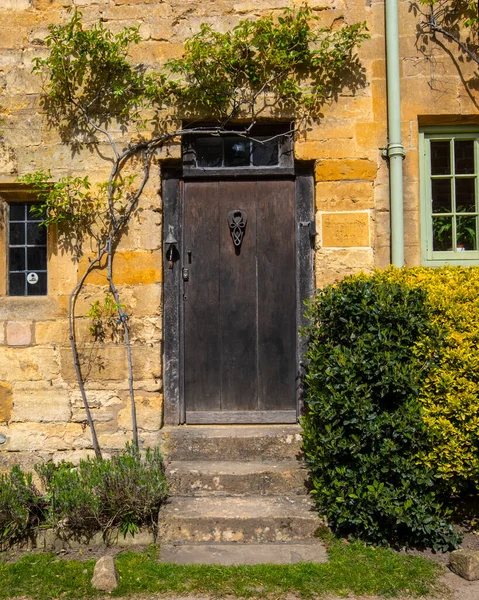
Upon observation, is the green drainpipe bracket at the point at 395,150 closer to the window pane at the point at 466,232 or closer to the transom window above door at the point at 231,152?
the window pane at the point at 466,232

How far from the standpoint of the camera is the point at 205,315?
5117 millimetres

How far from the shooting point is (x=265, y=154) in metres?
5.16

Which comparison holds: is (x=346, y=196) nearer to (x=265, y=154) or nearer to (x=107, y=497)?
(x=265, y=154)

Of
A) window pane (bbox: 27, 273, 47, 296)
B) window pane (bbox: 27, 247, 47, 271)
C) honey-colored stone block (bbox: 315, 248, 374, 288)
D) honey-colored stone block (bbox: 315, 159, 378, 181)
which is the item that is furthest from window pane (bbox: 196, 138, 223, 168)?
window pane (bbox: 27, 273, 47, 296)

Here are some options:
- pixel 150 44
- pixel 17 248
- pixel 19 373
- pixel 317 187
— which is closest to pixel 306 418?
pixel 317 187

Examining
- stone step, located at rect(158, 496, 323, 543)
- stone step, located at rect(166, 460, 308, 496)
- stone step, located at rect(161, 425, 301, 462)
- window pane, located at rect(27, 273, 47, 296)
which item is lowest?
stone step, located at rect(158, 496, 323, 543)

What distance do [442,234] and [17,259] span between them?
3.83m

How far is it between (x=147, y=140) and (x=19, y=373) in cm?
230

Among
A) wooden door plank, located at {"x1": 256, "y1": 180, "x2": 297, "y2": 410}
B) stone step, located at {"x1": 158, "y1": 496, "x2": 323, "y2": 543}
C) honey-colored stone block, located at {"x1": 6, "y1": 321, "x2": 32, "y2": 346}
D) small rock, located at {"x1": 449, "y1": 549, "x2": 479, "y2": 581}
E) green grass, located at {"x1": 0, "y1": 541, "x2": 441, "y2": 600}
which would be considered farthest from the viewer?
wooden door plank, located at {"x1": 256, "y1": 180, "x2": 297, "y2": 410}

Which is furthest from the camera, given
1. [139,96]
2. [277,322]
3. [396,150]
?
[277,322]

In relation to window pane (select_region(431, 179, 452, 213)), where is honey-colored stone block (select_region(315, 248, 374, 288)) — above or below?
below

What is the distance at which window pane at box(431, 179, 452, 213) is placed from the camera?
5.17 m

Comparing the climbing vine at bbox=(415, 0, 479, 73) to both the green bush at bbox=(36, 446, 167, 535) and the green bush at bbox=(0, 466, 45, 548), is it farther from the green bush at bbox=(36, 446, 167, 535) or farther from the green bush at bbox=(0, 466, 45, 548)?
the green bush at bbox=(0, 466, 45, 548)

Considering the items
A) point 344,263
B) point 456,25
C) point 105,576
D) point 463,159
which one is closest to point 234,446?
point 105,576
